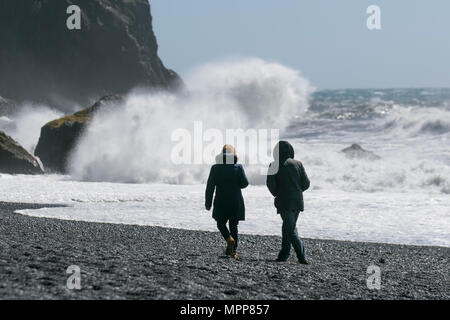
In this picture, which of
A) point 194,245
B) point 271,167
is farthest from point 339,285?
point 194,245

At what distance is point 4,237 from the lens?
10.1 meters

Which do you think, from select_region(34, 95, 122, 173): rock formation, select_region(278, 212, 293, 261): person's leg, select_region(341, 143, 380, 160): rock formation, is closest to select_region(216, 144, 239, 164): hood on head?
select_region(278, 212, 293, 261): person's leg

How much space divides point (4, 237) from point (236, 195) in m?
3.39

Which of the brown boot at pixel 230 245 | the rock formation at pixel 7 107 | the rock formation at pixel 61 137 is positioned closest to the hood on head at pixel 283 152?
the brown boot at pixel 230 245

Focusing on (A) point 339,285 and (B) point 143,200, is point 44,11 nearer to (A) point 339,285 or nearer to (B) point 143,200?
(B) point 143,200

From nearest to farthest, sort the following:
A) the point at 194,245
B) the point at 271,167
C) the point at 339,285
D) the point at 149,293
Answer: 1. the point at 149,293
2. the point at 339,285
3. the point at 271,167
4. the point at 194,245

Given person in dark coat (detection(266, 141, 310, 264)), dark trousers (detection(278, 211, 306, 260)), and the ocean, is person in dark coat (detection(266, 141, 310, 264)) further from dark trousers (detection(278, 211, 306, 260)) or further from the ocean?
the ocean

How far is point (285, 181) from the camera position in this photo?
8.94 metres

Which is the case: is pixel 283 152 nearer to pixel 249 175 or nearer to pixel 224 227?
pixel 224 227

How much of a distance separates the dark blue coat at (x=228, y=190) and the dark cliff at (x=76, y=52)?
8310cm

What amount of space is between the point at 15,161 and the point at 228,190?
17.2m

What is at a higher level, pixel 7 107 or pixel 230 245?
pixel 7 107

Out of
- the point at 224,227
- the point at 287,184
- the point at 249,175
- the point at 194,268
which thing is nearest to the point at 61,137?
the point at 249,175

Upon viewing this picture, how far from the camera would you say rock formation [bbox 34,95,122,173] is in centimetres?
2698
